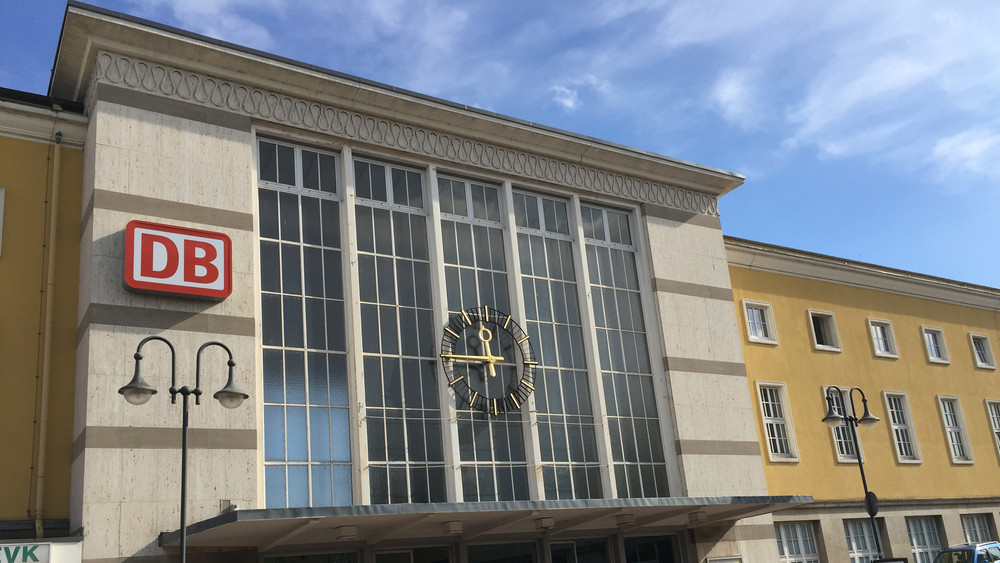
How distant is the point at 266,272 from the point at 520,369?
20.9 ft

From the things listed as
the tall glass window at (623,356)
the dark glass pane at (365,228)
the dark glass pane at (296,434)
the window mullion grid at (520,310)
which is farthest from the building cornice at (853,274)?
the dark glass pane at (296,434)

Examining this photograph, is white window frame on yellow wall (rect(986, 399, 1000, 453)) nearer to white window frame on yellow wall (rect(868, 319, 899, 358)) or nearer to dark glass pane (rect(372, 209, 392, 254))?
white window frame on yellow wall (rect(868, 319, 899, 358))

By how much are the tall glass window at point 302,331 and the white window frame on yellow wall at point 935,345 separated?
2268 centimetres

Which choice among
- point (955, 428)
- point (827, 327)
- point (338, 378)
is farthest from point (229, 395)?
point (955, 428)

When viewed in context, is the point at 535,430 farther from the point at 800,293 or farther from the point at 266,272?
the point at 800,293

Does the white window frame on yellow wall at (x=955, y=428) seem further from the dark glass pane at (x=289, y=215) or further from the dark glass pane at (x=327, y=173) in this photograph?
the dark glass pane at (x=289, y=215)

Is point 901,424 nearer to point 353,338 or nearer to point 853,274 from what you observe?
point 853,274

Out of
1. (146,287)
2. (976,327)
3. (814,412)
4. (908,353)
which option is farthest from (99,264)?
(976,327)

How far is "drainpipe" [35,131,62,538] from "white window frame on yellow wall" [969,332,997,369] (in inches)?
1220

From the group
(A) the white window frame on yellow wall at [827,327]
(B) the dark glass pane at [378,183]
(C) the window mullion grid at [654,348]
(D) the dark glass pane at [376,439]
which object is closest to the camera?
(D) the dark glass pane at [376,439]

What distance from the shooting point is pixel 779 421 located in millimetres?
28234

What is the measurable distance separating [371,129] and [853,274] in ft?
60.8

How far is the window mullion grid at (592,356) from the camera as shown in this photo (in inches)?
909

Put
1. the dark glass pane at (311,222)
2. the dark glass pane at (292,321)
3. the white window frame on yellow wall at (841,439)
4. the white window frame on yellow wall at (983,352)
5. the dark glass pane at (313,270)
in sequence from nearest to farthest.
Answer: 1. the dark glass pane at (292,321)
2. the dark glass pane at (313,270)
3. the dark glass pane at (311,222)
4. the white window frame on yellow wall at (841,439)
5. the white window frame on yellow wall at (983,352)
